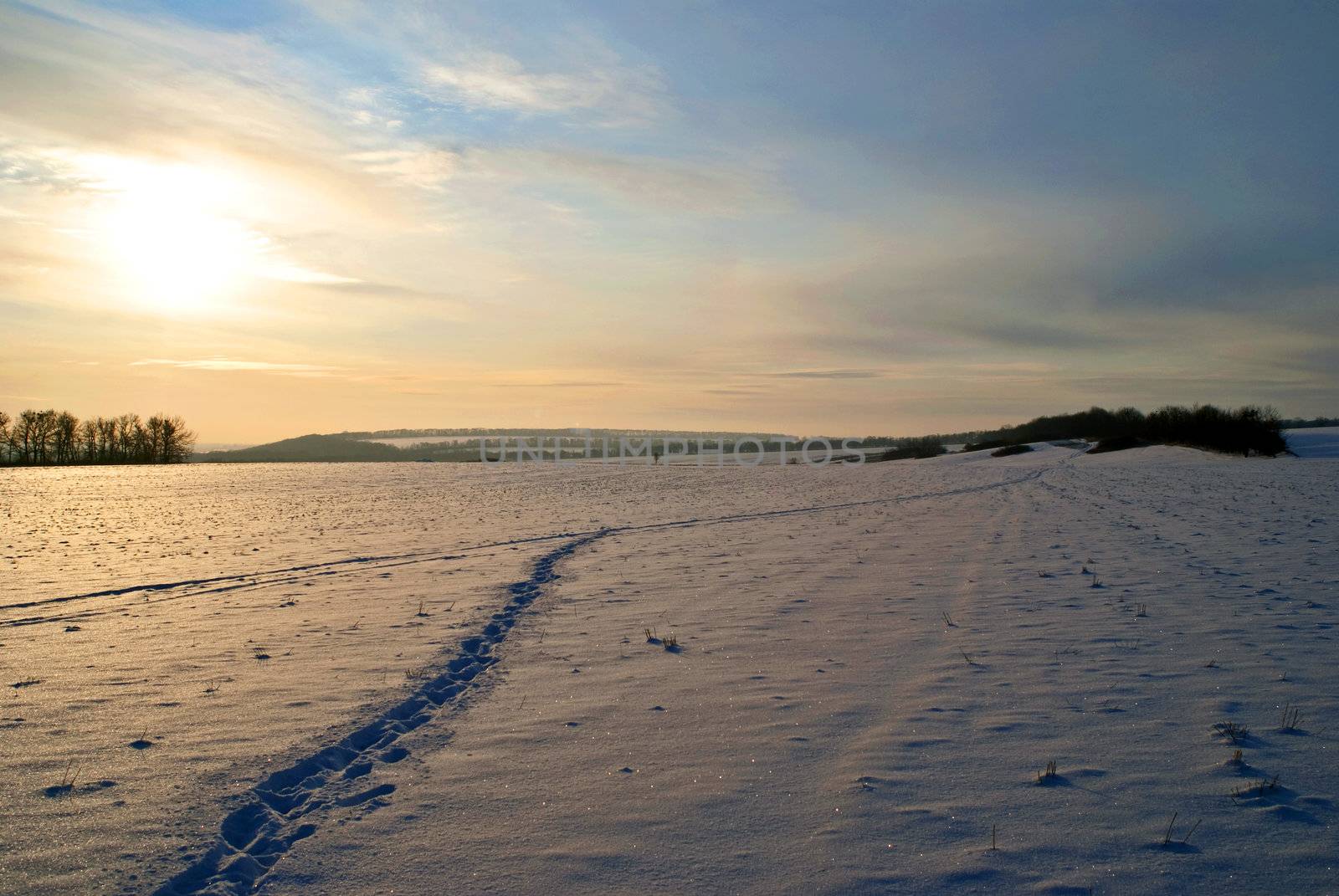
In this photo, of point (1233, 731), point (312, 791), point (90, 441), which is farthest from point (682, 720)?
point (90, 441)

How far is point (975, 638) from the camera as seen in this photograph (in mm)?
8133

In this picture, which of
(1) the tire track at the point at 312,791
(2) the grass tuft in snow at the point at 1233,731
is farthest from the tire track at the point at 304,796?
(2) the grass tuft in snow at the point at 1233,731

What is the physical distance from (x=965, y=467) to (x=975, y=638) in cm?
4071

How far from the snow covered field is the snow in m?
37.7

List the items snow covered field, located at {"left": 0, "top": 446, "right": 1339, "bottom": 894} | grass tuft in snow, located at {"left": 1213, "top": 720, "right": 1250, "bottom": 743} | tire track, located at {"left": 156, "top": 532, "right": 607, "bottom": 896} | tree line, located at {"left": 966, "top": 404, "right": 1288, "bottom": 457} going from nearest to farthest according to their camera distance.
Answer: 1. tire track, located at {"left": 156, "top": 532, "right": 607, "bottom": 896}
2. snow covered field, located at {"left": 0, "top": 446, "right": 1339, "bottom": 894}
3. grass tuft in snow, located at {"left": 1213, "top": 720, "right": 1250, "bottom": 743}
4. tree line, located at {"left": 966, "top": 404, "right": 1288, "bottom": 457}

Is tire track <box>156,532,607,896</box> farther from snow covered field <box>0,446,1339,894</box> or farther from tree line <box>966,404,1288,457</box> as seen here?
tree line <box>966,404,1288,457</box>

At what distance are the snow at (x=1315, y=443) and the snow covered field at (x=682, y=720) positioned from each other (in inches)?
1485

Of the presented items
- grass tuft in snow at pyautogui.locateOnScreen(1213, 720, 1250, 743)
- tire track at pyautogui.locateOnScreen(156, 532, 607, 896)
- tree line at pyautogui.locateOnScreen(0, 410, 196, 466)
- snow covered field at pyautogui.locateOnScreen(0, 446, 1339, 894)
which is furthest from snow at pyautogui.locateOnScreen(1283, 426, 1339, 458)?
tree line at pyautogui.locateOnScreen(0, 410, 196, 466)

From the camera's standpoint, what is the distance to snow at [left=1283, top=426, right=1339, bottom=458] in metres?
43.4

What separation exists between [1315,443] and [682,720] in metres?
57.1

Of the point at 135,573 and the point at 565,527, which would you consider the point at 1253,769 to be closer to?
the point at 135,573

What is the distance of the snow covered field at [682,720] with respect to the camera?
4055 millimetres

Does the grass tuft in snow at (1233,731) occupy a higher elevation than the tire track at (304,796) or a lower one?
higher

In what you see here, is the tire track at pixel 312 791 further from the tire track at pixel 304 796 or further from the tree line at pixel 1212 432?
the tree line at pixel 1212 432
